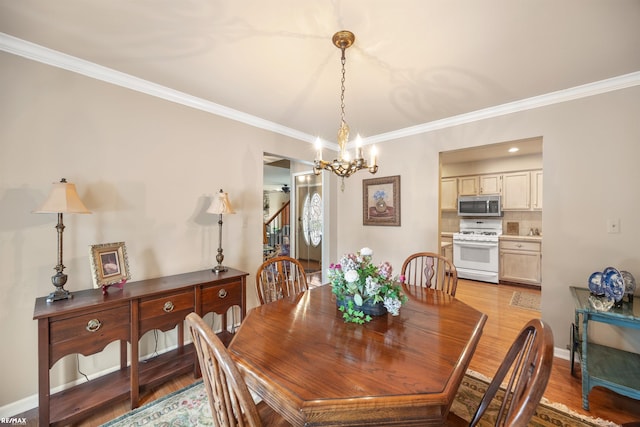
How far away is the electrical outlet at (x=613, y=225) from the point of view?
2158mm

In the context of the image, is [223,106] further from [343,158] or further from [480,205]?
[480,205]

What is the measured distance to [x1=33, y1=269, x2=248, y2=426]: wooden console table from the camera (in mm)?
1483

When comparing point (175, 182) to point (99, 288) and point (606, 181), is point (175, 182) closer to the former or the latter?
point (99, 288)

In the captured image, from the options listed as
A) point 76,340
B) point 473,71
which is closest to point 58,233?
point 76,340

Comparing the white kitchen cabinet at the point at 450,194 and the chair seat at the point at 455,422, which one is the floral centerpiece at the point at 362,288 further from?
the white kitchen cabinet at the point at 450,194

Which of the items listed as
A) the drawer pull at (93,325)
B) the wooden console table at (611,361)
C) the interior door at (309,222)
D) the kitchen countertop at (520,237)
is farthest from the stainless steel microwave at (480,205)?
the drawer pull at (93,325)

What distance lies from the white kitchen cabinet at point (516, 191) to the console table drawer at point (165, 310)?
559cm

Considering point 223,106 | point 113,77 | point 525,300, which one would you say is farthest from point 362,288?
point 525,300

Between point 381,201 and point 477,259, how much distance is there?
2.68 m

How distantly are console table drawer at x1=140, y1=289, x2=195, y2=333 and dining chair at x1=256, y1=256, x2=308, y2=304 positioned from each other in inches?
24.0

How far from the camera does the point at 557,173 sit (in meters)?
2.42

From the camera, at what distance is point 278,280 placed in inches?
80.0

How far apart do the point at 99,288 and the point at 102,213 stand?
1.87 feet

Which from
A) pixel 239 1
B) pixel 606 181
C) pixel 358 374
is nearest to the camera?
pixel 358 374
